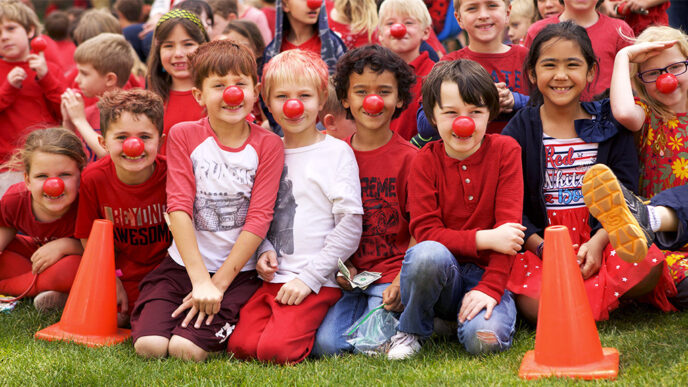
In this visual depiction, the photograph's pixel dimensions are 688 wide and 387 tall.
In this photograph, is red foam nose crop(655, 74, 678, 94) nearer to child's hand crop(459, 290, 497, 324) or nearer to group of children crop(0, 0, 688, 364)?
group of children crop(0, 0, 688, 364)

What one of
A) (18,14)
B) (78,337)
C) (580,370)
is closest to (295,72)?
(78,337)

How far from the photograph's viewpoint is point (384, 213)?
12.4ft

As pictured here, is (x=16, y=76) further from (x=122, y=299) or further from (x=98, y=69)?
(x=122, y=299)

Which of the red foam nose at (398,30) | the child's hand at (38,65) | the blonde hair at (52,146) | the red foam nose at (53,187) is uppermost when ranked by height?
the red foam nose at (398,30)

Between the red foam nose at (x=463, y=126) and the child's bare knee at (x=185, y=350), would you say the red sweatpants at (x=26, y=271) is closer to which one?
the child's bare knee at (x=185, y=350)

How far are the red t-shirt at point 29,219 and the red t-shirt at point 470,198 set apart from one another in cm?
214

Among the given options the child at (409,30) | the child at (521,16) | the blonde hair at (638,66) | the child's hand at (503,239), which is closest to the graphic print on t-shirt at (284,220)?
the child's hand at (503,239)

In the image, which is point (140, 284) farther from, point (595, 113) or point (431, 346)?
point (595, 113)

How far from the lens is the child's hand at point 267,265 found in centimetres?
367

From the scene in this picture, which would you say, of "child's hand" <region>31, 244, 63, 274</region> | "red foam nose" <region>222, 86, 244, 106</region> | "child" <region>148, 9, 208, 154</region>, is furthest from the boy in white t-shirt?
"child's hand" <region>31, 244, 63, 274</region>

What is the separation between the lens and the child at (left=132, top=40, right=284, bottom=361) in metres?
3.59

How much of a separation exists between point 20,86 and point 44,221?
173 centimetres

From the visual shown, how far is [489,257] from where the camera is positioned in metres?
3.53

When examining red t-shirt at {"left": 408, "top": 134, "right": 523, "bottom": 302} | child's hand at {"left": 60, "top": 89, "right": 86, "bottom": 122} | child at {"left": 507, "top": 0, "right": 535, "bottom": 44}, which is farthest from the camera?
child at {"left": 507, "top": 0, "right": 535, "bottom": 44}
